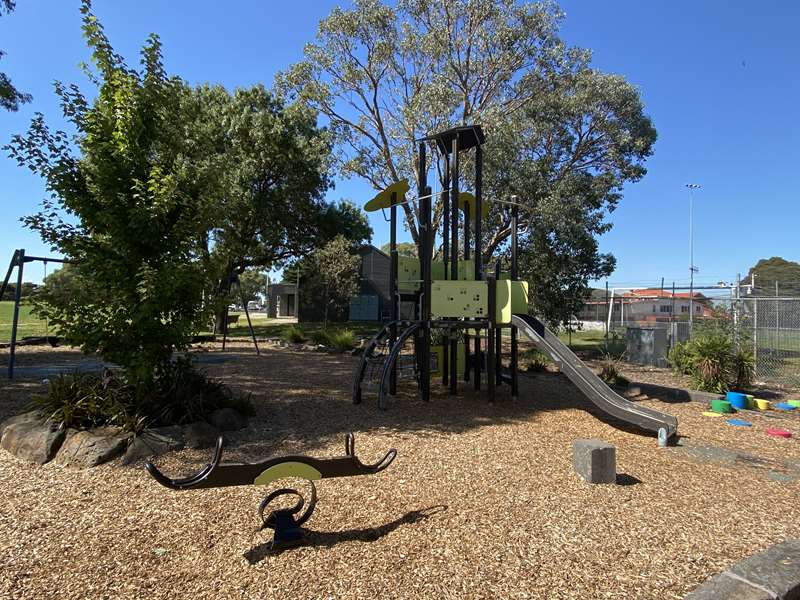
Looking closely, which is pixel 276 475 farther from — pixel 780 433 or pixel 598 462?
pixel 780 433

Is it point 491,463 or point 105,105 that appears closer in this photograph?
point 491,463

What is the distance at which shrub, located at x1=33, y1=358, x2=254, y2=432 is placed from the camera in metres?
5.09

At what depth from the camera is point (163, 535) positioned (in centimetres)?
321

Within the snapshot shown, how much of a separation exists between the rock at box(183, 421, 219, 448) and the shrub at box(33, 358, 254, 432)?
240 mm

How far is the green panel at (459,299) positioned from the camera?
309 inches

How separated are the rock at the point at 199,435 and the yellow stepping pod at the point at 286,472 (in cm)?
236

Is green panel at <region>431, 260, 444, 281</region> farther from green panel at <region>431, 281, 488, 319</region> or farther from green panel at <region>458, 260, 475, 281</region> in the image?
green panel at <region>431, 281, 488, 319</region>

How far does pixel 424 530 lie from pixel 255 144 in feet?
66.9

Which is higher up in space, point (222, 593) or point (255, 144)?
point (255, 144)

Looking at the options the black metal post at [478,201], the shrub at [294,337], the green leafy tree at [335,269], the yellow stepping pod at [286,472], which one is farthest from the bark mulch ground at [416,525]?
the green leafy tree at [335,269]

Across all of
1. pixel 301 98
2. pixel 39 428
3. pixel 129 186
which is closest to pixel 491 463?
pixel 39 428

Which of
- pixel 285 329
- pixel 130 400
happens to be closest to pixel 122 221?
pixel 130 400

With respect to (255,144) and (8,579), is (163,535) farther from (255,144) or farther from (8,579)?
(255,144)

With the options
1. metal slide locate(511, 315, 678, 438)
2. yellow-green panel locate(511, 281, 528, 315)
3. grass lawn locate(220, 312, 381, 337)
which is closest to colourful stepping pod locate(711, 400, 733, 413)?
metal slide locate(511, 315, 678, 438)
